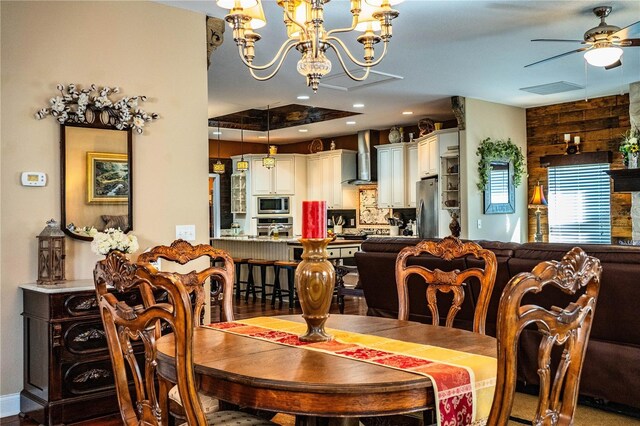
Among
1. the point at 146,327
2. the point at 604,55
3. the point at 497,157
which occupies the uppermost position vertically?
the point at 604,55

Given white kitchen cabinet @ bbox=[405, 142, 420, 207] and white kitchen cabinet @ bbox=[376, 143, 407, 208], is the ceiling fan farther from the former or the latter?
white kitchen cabinet @ bbox=[376, 143, 407, 208]

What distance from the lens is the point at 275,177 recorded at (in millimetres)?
11945

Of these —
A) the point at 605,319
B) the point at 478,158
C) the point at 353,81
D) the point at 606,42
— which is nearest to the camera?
the point at 605,319

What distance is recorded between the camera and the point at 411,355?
5.98 feet

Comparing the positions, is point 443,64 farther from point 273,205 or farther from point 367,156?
point 273,205

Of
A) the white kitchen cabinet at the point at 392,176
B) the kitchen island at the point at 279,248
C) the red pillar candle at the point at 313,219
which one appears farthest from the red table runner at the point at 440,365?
the white kitchen cabinet at the point at 392,176

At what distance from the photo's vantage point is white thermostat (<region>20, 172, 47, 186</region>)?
3734 mm

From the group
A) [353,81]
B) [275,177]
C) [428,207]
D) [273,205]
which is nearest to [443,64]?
[353,81]

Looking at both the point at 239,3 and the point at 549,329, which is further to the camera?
the point at 239,3

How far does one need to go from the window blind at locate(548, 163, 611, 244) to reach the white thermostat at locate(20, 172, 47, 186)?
282 inches

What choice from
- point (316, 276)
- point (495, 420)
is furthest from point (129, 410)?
point (495, 420)

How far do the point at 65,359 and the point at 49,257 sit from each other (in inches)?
24.8

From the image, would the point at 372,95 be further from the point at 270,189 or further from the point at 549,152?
the point at 270,189

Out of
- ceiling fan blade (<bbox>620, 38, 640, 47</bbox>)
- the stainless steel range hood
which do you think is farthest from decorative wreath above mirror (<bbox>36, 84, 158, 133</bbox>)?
the stainless steel range hood
